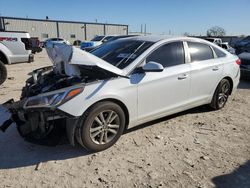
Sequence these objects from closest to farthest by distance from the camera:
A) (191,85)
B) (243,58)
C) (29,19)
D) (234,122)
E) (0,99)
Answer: (191,85), (234,122), (0,99), (243,58), (29,19)

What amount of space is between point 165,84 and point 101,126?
134 cm

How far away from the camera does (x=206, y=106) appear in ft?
18.9

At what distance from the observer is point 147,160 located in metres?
3.57

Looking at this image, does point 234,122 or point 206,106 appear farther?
point 206,106

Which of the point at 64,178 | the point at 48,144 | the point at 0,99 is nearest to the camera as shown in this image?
the point at 64,178

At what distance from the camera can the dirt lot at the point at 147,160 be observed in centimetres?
311

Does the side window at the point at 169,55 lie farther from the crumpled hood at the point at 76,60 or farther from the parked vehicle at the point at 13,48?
the parked vehicle at the point at 13,48

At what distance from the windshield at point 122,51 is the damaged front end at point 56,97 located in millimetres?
376

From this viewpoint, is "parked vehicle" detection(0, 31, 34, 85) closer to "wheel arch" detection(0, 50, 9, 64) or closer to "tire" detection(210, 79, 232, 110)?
"wheel arch" detection(0, 50, 9, 64)

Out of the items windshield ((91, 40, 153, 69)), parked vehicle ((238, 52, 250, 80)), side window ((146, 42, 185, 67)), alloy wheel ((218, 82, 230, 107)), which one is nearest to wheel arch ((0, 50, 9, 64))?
windshield ((91, 40, 153, 69))

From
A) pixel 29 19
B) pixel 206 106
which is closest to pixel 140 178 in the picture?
pixel 206 106

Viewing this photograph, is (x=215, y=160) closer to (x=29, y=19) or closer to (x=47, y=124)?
(x=47, y=124)

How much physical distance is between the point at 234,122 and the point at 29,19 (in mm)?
46079

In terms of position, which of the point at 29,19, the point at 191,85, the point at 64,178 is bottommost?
the point at 64,178
